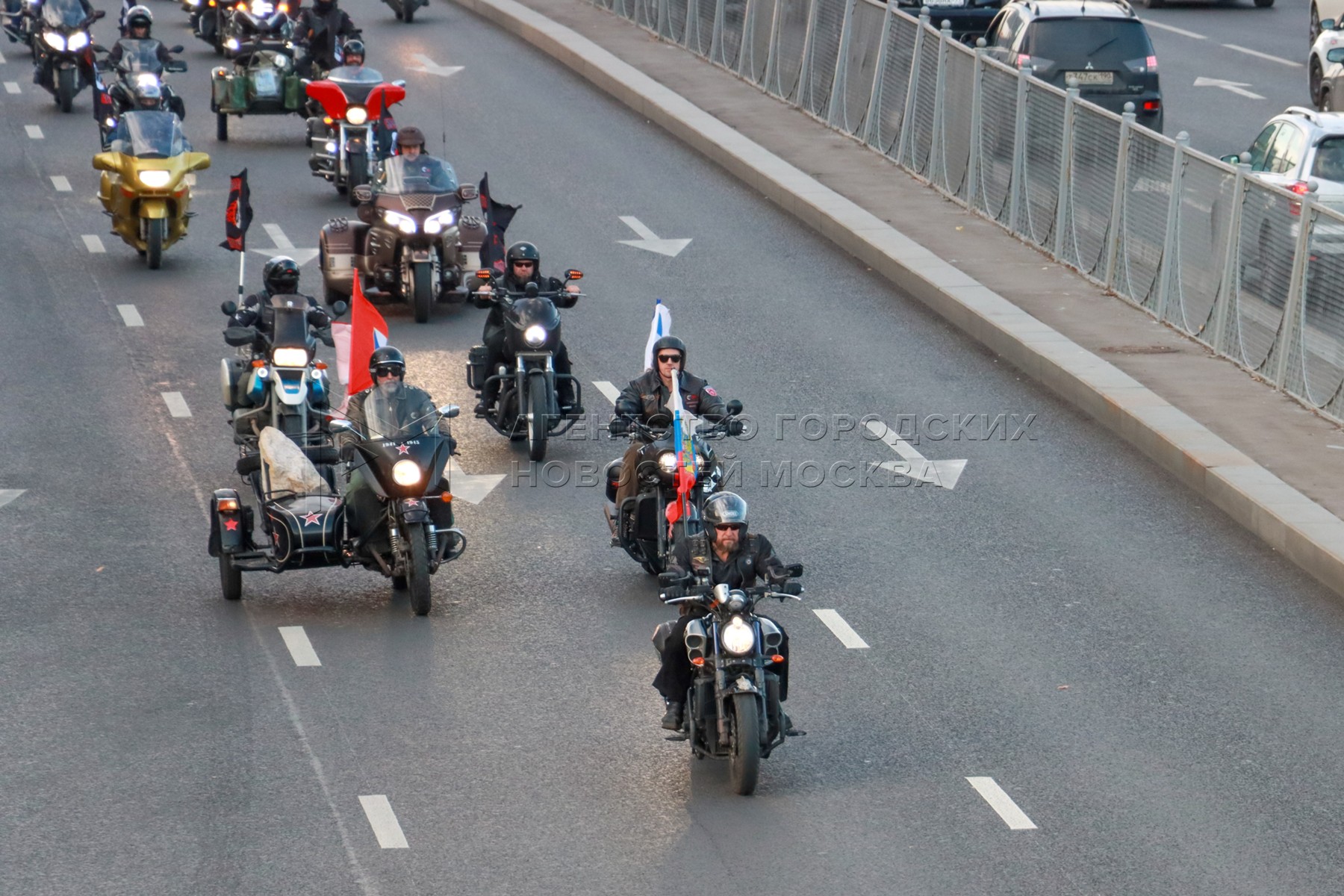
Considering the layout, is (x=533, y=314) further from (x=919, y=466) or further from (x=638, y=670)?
(x=638, y=670)

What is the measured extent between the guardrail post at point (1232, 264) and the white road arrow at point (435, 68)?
1683cm

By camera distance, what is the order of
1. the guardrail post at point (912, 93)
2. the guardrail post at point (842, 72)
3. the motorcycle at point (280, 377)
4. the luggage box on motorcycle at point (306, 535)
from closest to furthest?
the luggage box on motorcycle at point (306, 535), the motorcycle at point (280, 377), the guardrail post at point (912, 93), the guardrail post at point (842, 72)

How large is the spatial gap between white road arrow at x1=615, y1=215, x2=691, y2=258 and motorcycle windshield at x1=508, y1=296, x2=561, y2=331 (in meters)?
6.77

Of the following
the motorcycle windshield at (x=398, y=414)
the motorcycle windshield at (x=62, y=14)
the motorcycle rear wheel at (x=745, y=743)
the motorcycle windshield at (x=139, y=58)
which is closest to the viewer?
the motorcycle rear wheel at (x=745, y=743)

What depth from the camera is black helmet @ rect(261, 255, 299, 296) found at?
16.4m

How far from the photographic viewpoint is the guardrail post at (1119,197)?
2070cm

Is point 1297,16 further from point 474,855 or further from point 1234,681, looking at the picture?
point 474,855

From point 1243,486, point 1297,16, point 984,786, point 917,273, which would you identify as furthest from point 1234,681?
point 1297,16

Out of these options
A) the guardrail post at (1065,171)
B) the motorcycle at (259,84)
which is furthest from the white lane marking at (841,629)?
the motorcycle at (259,84)

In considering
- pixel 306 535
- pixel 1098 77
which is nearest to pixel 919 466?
pixel 306 535

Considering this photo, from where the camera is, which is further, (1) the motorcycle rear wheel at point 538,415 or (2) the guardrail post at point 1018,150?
(2) the guardrail post at point 1018,150

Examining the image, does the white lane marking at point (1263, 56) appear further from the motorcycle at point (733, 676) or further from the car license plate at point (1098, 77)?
the motorcycle at point (733, 676)

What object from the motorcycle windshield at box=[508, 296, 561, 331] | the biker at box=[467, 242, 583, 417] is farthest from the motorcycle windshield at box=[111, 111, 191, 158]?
the motorcycle windshield at box=[508, 296, 561, 331]

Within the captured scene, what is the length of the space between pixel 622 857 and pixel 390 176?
39.6ft
